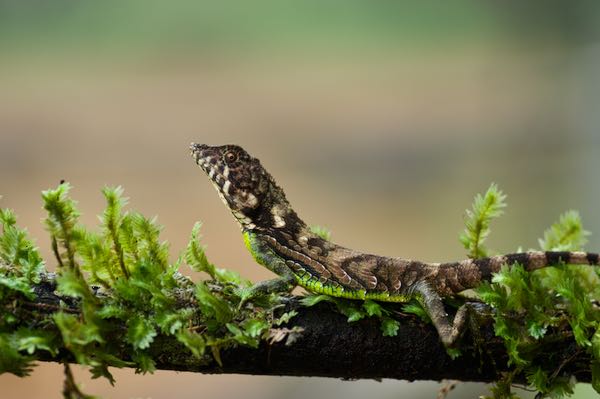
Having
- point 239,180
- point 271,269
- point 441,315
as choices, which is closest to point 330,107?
point 239,180

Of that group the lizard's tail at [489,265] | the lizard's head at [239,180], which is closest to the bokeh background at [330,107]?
the lizard's head at [239,180]

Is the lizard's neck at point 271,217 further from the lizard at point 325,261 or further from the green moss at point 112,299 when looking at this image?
the green moss at point 112,299

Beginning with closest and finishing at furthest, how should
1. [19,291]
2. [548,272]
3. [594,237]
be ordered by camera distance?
[19,291] < [548,272] < [594,237]

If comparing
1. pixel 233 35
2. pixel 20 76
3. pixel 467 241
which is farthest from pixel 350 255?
pixel 20 76

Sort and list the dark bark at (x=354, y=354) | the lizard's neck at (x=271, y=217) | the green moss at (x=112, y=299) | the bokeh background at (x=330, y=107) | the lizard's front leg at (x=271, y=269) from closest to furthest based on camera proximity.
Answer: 1. the green moss at (x=112, y=299)
2. the dark bark at (x=354, y=354)
3. the lizard's front leg at (x=271, y=269)
4. the lizard's neck at (x=271, y=217)
5. the bokeh background at (x=330, y=107)

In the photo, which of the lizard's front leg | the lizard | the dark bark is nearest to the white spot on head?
the lizard

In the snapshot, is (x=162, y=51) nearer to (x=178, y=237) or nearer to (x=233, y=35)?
(x=233, y=35)
